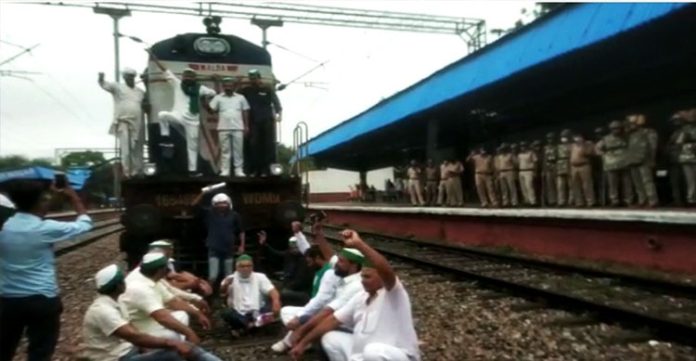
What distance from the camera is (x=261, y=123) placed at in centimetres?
1070

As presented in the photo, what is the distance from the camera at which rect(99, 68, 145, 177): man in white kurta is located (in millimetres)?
9812

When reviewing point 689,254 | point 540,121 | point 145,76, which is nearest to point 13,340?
point 145,76

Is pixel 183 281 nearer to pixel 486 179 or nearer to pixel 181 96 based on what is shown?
pixel 181 96

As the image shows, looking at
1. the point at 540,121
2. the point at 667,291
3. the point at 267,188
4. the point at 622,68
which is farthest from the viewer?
the point at 540,121

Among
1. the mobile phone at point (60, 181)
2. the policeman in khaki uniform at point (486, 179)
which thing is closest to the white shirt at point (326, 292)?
the mobile phone at point (60, 181)

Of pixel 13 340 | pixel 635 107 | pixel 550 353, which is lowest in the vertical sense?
pixel 550 353

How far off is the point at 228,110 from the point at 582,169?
7438 mm

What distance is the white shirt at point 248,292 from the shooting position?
704cm

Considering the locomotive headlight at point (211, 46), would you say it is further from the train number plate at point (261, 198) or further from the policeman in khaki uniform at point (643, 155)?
the policeman in khaki uniform at point (643, 155)

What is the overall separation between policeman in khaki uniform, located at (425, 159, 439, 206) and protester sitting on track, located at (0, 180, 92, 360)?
16634 mm

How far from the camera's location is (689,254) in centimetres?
942

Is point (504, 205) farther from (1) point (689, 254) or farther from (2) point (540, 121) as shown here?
(1) point (689, 254)

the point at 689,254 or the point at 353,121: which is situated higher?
the point at 353,121

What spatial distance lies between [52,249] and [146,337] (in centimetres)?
91
